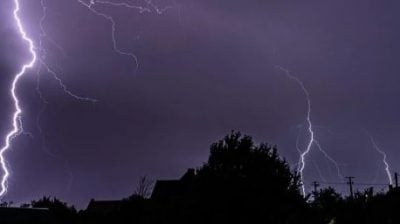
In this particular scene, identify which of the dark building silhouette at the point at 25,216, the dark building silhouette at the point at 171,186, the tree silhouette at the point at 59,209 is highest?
the dark building silhouette at the point at 171,186

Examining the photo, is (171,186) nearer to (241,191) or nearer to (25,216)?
(25,216)

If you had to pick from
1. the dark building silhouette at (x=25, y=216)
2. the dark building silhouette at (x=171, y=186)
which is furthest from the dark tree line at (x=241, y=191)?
the dark building silhouette at (x=171, y=186)

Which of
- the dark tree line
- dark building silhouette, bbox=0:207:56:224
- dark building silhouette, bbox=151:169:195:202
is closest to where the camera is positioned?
the dark tree line

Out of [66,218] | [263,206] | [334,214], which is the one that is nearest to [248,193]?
[263,206]

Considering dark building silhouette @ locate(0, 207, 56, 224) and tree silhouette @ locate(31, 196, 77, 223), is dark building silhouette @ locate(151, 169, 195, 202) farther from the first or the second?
dark building silhouette @ locate(0, 207, 56, 224)

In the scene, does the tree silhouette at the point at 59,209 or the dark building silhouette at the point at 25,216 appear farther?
the tree silhouette at the point at 59,209

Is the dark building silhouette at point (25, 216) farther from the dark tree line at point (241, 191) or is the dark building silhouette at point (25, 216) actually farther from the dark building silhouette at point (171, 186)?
the dark building silhouette at point (171, 186)

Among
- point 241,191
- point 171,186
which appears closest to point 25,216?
point 241,191

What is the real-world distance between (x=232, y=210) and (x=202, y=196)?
1.31 meters

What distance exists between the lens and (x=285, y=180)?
21047mm

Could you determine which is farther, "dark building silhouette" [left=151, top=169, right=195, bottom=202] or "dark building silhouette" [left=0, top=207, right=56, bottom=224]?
"dark building silhouette" [left=151, top=169, right=195, bottom=202]

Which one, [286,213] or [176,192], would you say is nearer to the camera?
[286,213]

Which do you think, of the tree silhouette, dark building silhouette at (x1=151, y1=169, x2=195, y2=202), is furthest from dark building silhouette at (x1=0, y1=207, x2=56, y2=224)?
dark building silhouette at (x1=151, y1=169, x2=195, y2=202)

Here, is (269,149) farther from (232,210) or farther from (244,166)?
(232,210)
